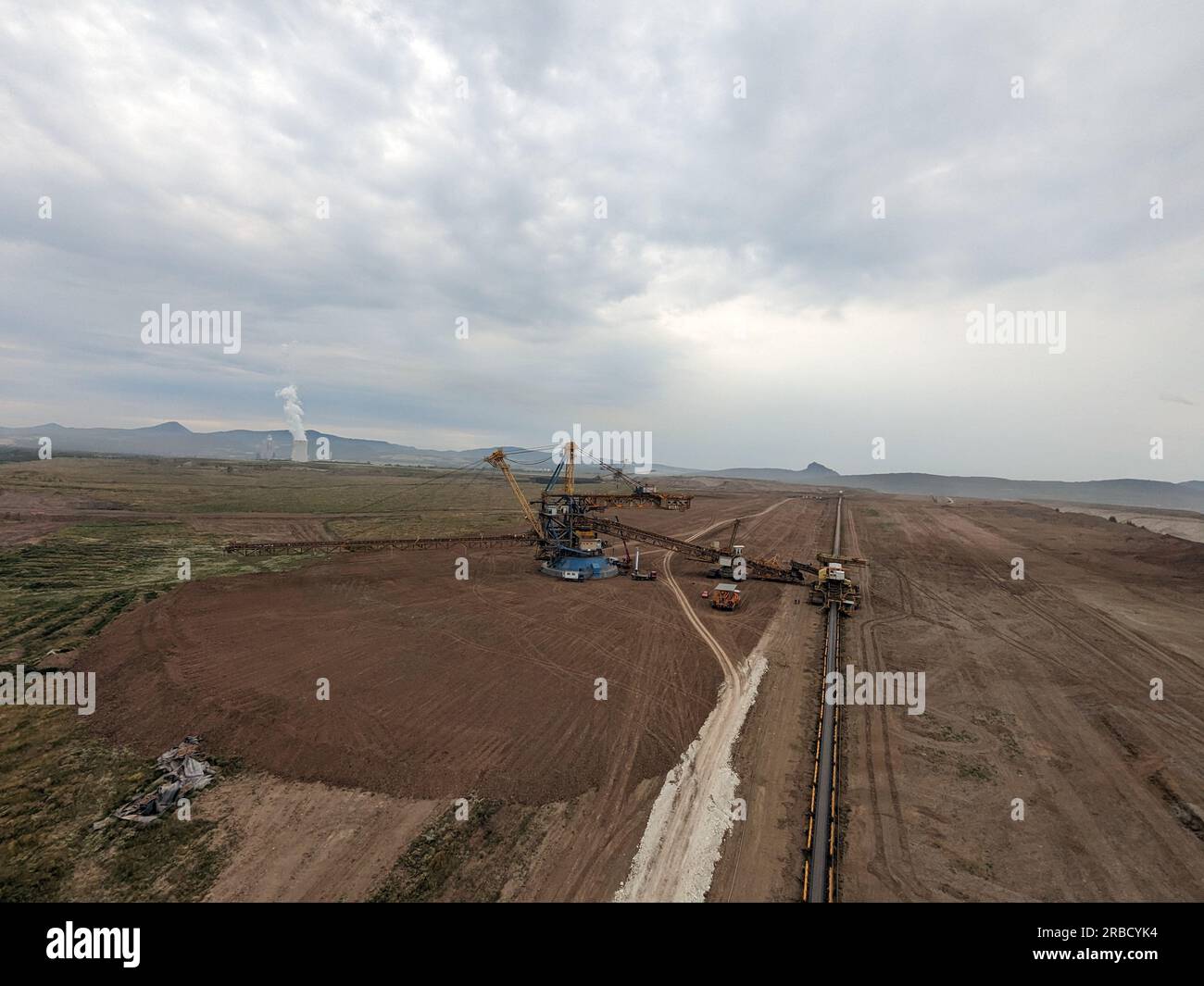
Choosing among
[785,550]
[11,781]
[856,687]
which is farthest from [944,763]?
[785,550]

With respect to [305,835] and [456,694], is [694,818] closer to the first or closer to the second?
[305,835]

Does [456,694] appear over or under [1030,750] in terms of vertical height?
over

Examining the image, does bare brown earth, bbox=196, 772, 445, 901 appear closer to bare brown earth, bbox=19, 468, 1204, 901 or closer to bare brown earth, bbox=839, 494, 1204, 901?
bare brown earth, bbox=19, 468, 1204, 901

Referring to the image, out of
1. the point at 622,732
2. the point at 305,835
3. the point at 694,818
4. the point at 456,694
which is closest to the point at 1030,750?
the point at 694,818

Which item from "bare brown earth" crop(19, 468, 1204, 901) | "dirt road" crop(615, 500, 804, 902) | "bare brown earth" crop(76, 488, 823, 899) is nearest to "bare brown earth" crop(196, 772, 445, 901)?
"bare brown earth" crop(19, 468, 1204, 901)

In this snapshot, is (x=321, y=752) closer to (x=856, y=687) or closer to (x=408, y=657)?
(x=408, y=657)

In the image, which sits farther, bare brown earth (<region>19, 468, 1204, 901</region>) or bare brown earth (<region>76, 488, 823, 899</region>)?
bare brown earth (<region>76, 488, 823, 899</region>)

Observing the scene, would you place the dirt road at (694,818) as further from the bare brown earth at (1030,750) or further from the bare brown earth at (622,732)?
the bare brown earth at (1030,750)
